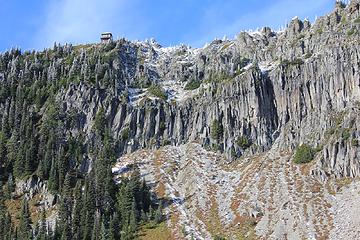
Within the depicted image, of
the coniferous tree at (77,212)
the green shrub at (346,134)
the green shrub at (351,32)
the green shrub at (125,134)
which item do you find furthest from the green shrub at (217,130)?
the green shrub at (351,32)

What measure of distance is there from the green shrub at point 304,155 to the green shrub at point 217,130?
33076 millimetres

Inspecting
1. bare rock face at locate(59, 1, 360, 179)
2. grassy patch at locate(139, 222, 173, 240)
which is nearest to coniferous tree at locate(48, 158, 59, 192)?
bare rock face at locate(59, 1, 360, 179)

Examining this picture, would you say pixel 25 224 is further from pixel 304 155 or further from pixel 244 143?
pixel 304 155

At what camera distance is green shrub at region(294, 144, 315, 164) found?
522 ft

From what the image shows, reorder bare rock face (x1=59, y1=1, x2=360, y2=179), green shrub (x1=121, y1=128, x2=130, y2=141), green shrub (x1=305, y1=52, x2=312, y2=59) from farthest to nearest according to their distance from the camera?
1. green shrub (x1=121, y1=128, x2=130, y2=141)
2. green shrub (x1=305, y1=52, x2=312, y2=59)
3. bare rock face (x1=59, y1=1, x2=360, y2=179)

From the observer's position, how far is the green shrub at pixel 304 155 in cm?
15900

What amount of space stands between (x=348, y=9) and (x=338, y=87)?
38.1 meters

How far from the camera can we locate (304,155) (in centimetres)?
15938

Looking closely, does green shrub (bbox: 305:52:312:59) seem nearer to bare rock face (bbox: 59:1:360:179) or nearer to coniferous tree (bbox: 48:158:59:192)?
bare rock face (bbox: 59:1:360:179)

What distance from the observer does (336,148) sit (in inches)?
6009

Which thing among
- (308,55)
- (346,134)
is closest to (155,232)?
(346,134)

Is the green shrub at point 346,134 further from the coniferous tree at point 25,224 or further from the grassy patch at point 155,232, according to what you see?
the coniferous tree at point 25,224

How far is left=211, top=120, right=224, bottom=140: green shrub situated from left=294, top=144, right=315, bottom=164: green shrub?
33.1 metres

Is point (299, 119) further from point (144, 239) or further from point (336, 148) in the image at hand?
point (144, 239)
